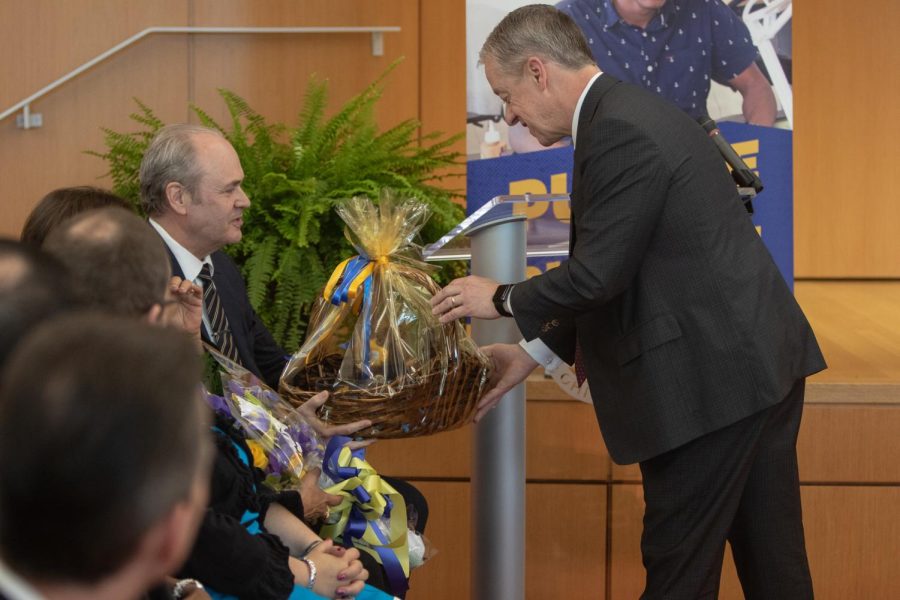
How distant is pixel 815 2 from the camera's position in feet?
22.1

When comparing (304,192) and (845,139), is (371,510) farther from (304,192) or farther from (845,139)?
(845,139)

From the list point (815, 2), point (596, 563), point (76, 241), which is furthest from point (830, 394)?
point (815, 2)

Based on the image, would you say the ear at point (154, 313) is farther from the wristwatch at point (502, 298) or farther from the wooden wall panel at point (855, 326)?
the wooden wall panel at point (855, 326)

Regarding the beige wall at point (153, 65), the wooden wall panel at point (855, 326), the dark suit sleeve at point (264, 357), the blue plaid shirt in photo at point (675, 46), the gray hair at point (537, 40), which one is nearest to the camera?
the gray hair at point (537, 40)

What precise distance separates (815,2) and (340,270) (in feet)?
17.8

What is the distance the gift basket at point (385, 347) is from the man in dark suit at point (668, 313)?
0.28ft

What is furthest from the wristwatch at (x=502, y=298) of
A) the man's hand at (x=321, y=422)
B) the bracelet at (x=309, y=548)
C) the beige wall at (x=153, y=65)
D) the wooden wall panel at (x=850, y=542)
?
the beige wall at (x=153, y=65)

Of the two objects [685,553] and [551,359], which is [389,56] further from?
[685,553]

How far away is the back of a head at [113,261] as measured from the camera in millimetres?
1368

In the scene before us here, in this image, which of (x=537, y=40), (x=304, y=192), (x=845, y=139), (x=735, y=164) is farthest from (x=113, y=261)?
(x=845, y=139)

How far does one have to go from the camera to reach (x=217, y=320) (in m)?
2.41

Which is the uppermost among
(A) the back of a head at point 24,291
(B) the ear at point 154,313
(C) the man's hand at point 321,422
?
(A) the back of a head at point 24,291

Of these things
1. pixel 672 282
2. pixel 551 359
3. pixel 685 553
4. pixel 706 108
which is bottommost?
pixel 685 553

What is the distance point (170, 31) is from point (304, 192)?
287 cm
